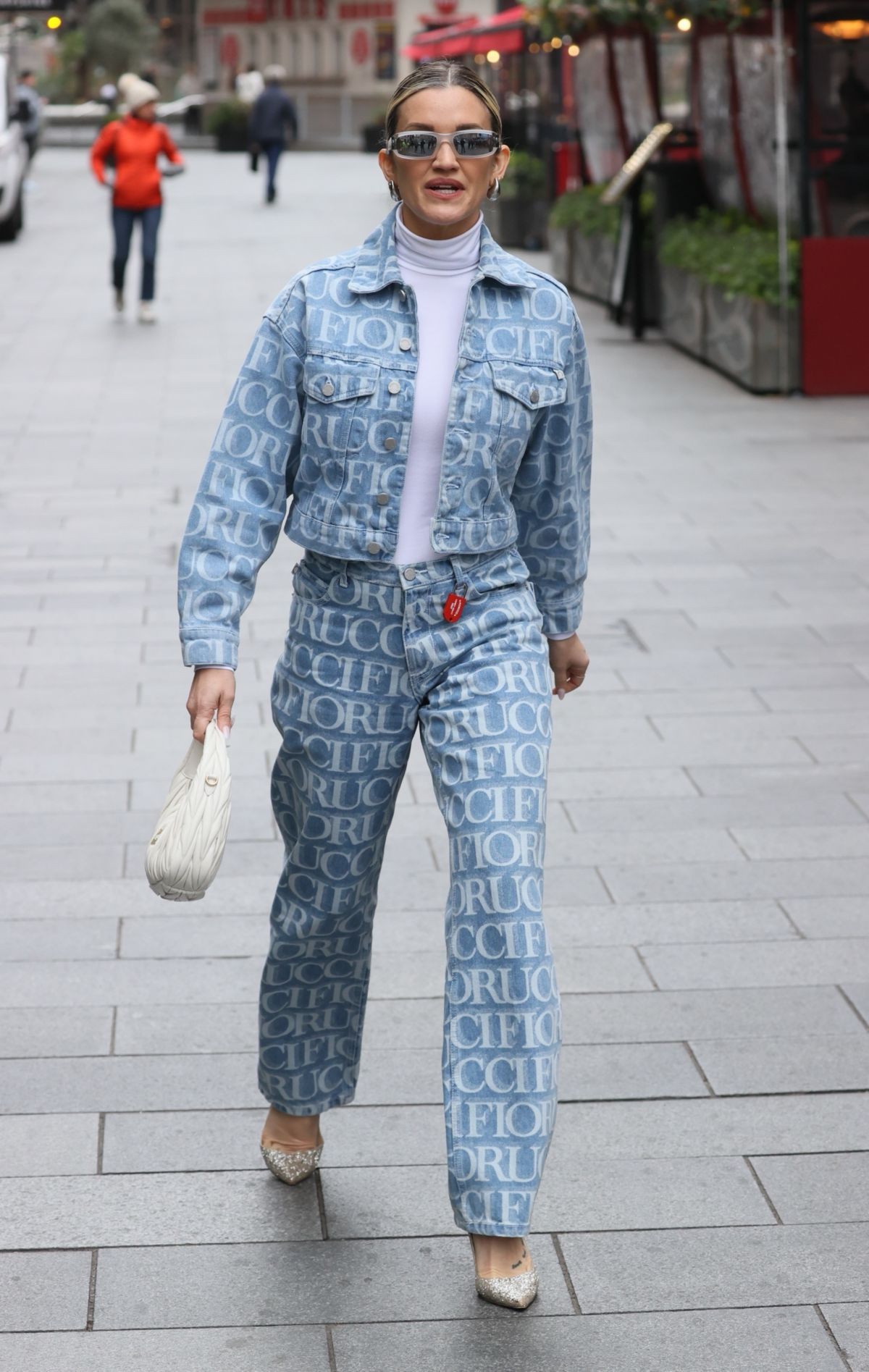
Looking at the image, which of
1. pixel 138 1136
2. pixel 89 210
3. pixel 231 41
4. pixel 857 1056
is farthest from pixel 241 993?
pixel 231 41

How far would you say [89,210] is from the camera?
27.3 metres

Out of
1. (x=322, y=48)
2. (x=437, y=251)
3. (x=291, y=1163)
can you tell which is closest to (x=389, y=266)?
(x=437, y=251)

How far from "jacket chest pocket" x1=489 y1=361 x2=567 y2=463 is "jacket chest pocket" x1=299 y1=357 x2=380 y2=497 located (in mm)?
184

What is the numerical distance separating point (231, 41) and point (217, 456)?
69.6 meters

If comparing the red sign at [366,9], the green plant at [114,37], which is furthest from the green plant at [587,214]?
the red sign at [366,9]

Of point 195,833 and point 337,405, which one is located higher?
point 337,405

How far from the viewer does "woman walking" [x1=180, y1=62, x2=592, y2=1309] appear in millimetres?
2865

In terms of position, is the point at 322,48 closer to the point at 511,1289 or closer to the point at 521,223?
the point at 521,223

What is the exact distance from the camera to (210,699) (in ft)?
9.46

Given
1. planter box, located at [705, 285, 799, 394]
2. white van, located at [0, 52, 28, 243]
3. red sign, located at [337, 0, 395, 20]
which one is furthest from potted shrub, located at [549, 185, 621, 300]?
red sign, located at [337, 0, 395, 20]

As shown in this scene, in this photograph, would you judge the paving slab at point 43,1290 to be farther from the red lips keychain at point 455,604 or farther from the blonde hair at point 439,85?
the blonde hair at point 439,85

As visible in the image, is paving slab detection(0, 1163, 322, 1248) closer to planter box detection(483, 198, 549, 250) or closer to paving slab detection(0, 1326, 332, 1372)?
paving slab detection(0, 1326, 332, 1372)

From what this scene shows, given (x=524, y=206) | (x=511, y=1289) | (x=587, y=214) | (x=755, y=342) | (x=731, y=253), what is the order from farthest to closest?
(x=524, y=206)
(x=587, y=214)
(x=731, y=253)
(x=755, y=342)
(x=511, y=1289)

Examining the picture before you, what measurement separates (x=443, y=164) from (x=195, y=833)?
1.01 m
